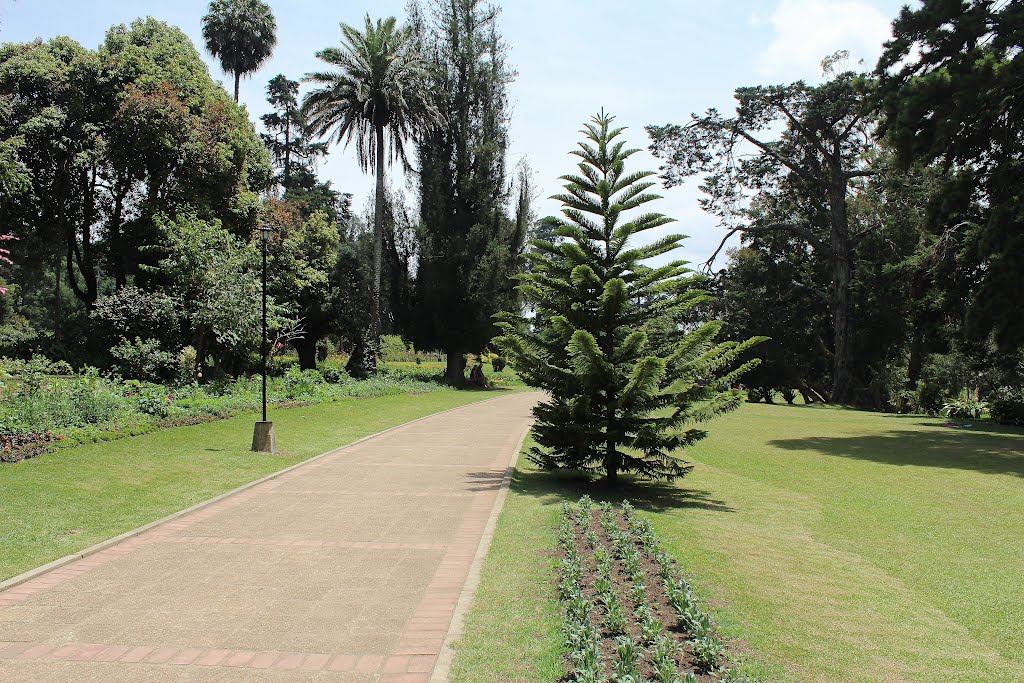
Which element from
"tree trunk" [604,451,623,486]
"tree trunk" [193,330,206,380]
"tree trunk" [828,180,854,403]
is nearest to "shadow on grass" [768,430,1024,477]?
"tree trunk" [604,451,623,486]

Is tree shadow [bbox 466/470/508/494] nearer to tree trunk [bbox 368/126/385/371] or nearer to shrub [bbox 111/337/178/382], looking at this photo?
shrub [bbox 111/337/178/382]

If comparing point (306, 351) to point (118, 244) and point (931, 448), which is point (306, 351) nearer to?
point (118, 244)

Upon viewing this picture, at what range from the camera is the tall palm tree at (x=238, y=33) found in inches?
1747

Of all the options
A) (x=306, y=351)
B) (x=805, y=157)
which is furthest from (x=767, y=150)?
(x=306, y=351)

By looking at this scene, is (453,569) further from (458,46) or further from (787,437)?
(458,46)

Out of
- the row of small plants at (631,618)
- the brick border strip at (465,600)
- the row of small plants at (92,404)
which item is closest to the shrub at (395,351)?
the row of small plants at (92,404)

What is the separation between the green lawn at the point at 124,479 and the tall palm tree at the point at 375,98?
18950 mm

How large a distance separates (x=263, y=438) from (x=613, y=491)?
6.68 meters

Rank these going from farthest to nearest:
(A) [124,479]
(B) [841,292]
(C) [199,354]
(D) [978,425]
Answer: (B) [841,292]
(D) [978,425]
(C) [199,354]
(A) [124,479]

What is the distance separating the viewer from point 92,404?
14383 millimetres

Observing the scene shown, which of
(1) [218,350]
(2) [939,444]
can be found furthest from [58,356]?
(2) [939,444]

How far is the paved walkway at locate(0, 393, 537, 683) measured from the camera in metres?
4.70

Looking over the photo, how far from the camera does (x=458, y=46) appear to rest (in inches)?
1565

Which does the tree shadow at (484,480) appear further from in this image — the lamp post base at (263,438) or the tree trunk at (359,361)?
the tree trunk at (359,361)
